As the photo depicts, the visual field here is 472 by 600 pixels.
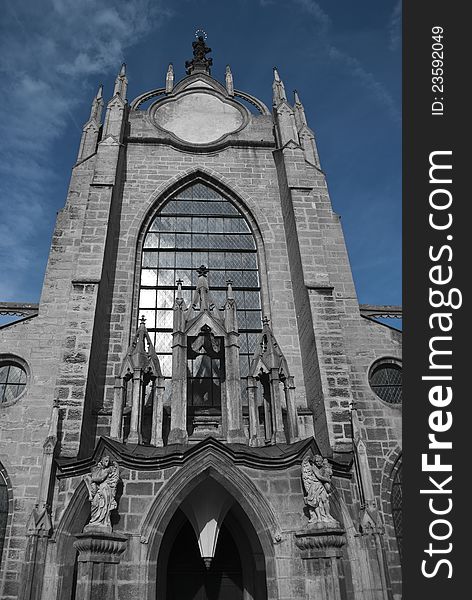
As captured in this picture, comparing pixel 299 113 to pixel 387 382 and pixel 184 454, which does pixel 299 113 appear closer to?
pixel 387 382

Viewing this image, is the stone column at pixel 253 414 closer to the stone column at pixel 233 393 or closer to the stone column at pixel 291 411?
the stone column at pixel 233 393

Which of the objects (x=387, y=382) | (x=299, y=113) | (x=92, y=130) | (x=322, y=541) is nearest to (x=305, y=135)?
(x=299, y=113)

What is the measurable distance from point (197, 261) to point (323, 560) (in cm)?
804

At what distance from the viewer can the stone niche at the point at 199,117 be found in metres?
15.8

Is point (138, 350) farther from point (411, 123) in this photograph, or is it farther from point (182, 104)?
point (182, 104)

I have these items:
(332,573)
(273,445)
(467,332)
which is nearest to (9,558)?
(273,445)

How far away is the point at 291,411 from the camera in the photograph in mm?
9273

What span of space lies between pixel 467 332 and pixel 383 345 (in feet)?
18.2

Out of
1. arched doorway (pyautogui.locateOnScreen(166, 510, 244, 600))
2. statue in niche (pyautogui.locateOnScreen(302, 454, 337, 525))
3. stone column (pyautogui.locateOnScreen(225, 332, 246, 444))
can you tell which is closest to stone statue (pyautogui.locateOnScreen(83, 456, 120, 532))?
stone column (pyautogui.locateOnScreen(225, 332, 246, 444))

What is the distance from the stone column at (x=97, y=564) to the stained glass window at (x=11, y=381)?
472 cm

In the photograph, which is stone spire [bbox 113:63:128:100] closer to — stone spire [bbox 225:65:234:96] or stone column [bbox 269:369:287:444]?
stone spire [bbox 225:65:234:96]

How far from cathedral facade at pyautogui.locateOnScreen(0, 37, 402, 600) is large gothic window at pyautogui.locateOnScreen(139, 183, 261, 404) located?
0.17 ft

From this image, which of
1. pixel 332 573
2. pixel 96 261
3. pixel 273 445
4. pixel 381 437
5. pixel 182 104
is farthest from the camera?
pixel 182 104

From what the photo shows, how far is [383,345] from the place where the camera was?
11.5m
